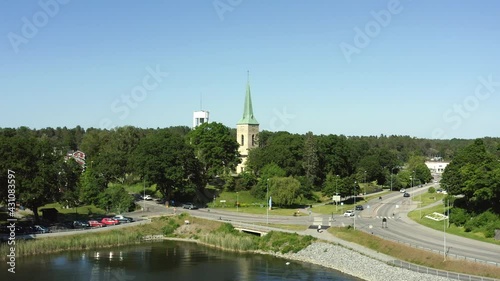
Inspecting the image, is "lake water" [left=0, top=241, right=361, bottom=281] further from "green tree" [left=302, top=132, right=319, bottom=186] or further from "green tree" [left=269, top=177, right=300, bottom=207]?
"green tree" [left=302, top=132, right=319, bottom=186]

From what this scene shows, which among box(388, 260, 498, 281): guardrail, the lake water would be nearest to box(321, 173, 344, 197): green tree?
the lake water

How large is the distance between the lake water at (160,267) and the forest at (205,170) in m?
11.0

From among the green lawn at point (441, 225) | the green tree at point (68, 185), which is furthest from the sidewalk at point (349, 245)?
the green tree at point (68, 185)

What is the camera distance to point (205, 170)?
97625 mm

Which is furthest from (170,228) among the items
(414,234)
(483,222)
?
(483,222)

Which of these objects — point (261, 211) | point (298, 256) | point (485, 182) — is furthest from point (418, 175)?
point (298, 256)

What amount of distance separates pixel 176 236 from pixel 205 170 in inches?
1176

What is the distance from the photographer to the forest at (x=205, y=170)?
61.3 meters

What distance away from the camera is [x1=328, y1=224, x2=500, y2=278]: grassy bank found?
42844 millimetres

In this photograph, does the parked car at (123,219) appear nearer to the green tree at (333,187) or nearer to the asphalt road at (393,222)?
the asphalt road at (393,222)

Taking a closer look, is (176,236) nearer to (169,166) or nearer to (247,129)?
(169,166)

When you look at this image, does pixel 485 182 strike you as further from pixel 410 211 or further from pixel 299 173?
pixel 299 173

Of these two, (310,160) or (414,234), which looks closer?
(414,234)

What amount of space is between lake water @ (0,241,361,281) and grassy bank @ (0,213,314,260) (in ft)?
4.72
